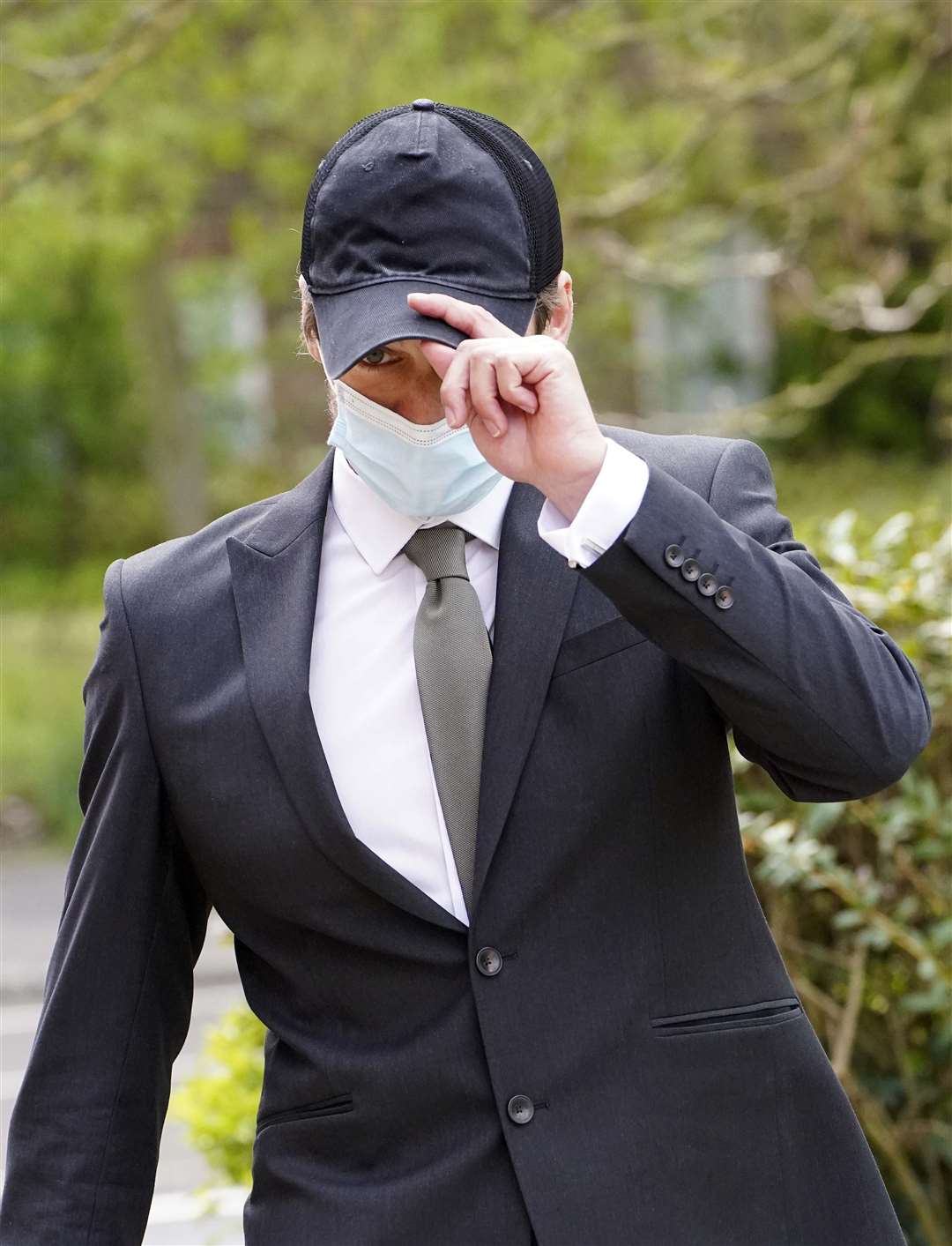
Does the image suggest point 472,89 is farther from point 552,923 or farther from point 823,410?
point 552,923

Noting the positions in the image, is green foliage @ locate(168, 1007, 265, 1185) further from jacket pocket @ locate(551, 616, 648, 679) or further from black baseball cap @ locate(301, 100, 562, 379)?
black baseball cap @ locate(301, 100, 562, 379)

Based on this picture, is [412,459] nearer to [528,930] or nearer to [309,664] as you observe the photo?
[309,664]

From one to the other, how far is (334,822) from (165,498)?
1328 cm

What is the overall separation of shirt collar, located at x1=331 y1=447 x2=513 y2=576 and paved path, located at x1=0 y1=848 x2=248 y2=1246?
215cm

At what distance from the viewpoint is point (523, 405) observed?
5.53 ft

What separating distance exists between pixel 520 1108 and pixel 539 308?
2.68ft

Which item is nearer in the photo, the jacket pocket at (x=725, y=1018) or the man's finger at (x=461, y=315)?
the man's finger at (x=461, y=315)

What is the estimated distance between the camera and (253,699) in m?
1.93

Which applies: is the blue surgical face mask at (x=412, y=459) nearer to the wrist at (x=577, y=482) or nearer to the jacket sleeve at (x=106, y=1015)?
the wrist at (x=577, y=482)

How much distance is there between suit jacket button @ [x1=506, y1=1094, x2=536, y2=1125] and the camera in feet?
5.95

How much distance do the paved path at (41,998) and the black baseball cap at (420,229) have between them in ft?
7.99

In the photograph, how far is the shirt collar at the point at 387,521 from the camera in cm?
199

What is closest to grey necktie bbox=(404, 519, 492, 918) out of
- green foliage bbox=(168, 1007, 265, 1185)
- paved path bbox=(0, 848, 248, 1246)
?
green foliage bbox=(168, 1007, 265, 1185)

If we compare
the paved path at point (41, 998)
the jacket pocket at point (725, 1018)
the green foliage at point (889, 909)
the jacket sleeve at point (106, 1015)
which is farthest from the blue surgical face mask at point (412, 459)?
the paved path at point (41, 998)
